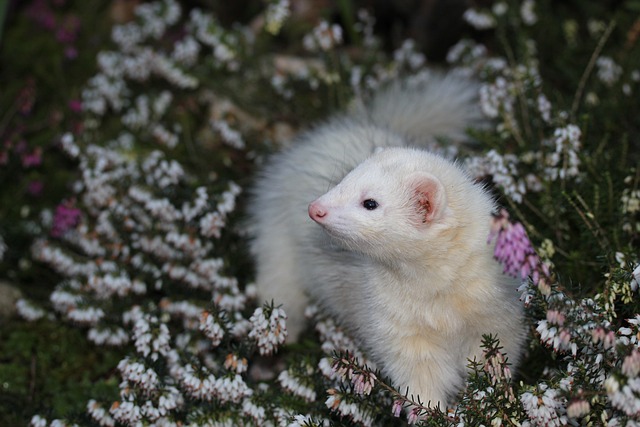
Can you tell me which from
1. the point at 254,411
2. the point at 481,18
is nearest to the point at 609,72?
the point at 481,18

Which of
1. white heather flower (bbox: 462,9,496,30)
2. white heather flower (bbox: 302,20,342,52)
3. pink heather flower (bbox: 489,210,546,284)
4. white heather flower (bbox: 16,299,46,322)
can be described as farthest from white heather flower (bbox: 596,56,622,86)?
white heather flower (bbox: 16,299,46,322)

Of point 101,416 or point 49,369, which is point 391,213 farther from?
point 49,369

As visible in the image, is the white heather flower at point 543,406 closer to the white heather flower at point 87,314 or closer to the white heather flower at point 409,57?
the white heather flower at point 87,314

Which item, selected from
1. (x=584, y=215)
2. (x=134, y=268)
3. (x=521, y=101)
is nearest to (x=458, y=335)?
(x=584, y=215)

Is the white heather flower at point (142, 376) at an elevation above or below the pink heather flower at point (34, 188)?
below

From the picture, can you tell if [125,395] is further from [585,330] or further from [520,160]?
[520,160]

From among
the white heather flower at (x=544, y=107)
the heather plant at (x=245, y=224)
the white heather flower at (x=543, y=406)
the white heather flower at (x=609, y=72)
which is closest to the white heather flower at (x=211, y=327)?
the heather plant at (x=245, y=224)

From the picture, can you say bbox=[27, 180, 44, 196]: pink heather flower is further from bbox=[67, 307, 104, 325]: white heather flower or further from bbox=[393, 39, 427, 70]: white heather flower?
bbox=[393, 39, 427, 70]: white heather flower
